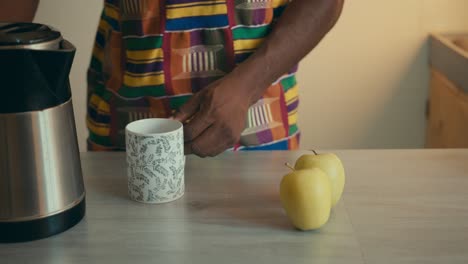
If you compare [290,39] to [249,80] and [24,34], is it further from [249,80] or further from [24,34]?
[24,34]

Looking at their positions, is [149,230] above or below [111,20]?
below

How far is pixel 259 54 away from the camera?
1153 mm

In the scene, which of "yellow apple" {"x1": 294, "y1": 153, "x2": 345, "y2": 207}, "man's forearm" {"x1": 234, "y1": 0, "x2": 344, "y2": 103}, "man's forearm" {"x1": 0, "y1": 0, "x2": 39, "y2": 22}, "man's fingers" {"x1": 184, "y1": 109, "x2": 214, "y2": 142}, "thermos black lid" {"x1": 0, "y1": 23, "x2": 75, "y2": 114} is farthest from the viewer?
"man's forearm" {"x1": 0, "y1": 0, "x2": 39, "y2": 22}

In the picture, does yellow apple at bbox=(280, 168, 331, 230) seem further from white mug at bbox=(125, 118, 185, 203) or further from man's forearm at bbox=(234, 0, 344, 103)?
man's forearm at bbox=(234, 0, 344, 103)

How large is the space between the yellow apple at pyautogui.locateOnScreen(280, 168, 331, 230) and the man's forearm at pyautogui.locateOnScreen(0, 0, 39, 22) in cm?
75

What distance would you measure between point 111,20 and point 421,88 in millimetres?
A: 1250

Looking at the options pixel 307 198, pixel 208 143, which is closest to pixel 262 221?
pixel 307 198

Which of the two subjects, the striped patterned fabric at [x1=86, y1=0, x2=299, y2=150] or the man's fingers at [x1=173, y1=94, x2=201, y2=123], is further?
the striped patterned fabric at [x1=86, y1=0, x2=299, y2=150]

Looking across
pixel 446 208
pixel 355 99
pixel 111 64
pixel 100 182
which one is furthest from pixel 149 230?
pixel 355 99

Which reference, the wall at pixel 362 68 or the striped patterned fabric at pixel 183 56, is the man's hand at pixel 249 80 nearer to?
the striped patterned fabric at pixel 183 56

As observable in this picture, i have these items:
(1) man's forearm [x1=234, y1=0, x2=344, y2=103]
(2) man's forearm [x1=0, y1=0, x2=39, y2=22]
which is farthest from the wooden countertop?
(2) man's forearm [x1=0, y1=0, x2=39, y2=22]

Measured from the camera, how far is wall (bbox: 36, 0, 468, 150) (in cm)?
211

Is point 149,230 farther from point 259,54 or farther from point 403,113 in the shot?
point 403,113

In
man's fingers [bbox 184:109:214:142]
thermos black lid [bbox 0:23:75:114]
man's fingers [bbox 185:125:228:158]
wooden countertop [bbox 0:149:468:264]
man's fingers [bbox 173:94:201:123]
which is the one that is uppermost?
thermos black lid [bbox 0:23:75:114]
